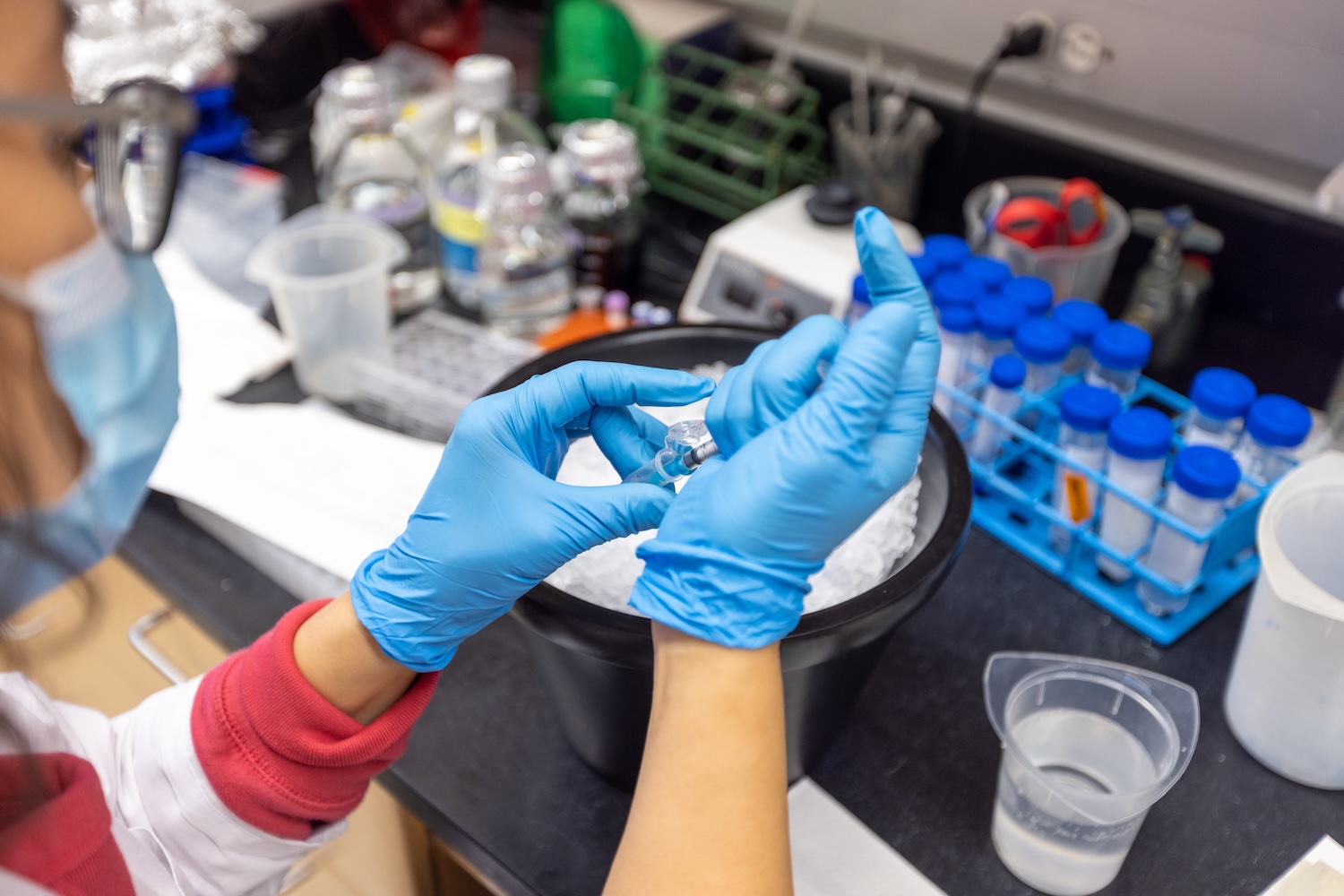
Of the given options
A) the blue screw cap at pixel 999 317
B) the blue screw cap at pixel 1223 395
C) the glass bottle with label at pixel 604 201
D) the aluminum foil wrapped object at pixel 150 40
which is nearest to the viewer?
the blue screw cap at pixel 1223 395

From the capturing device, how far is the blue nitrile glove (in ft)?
2.13

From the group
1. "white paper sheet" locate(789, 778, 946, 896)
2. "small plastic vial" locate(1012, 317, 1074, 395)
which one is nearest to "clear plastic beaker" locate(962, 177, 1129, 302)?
"small plastic vial" locate(1012, 317, 1074, 395)

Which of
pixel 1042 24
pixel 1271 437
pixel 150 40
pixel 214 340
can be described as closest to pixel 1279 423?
pixel 1271 437

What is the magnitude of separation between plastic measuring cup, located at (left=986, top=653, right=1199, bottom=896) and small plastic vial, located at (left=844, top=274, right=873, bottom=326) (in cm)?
42

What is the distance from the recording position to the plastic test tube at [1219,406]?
896mm

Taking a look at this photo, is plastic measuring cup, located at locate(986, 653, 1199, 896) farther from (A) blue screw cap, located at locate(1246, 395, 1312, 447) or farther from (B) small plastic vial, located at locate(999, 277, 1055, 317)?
(B) small plastic vial, located at locate(999, 277, 1055, 317)

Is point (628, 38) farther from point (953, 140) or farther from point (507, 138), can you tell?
point (953, 140)

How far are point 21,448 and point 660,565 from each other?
0.38 m

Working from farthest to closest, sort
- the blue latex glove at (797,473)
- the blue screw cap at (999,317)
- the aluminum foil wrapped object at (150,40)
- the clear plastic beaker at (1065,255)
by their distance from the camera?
the aluminum foil wrapped object at (150,40)
the clear plastic beaker at (1065,255)
the blue screw cap at (999,317)
the blue latex glove at (797,473)

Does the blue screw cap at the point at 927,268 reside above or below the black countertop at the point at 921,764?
above

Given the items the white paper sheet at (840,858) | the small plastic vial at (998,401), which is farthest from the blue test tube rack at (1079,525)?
the white paper sheet at (840,858)

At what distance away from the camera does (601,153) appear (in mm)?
1237

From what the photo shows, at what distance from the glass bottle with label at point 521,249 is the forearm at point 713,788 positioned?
775 millimetres

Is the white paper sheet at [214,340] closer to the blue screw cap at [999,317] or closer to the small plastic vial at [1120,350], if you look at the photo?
the blue screw cap at [999,317]
